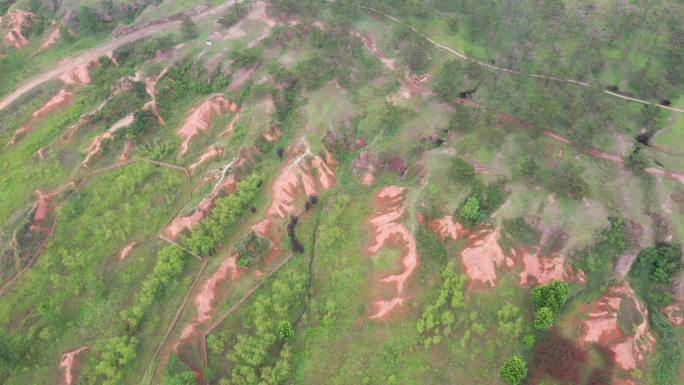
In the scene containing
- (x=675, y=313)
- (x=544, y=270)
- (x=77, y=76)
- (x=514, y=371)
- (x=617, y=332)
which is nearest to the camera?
(x=514, y=371)

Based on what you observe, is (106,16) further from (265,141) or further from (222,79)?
(265,141)

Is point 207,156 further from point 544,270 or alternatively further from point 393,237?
point 544,270

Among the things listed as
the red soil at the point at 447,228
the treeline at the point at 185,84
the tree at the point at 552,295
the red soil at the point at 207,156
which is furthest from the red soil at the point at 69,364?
the tree at the point at 552,295

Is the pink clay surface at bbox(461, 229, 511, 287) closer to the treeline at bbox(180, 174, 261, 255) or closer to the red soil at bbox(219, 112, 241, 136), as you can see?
the treeline at bbox(180, 174, 261, 255)

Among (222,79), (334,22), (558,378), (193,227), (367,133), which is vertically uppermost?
(334,22)

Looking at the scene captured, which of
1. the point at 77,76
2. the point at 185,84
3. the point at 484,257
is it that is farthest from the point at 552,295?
the point at 77,76

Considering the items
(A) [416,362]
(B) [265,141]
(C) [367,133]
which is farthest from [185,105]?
(A) [416,362]

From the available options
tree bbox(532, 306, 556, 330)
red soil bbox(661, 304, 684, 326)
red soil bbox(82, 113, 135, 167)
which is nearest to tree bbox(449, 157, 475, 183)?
tree bbox(532, 306, 556, 330)
